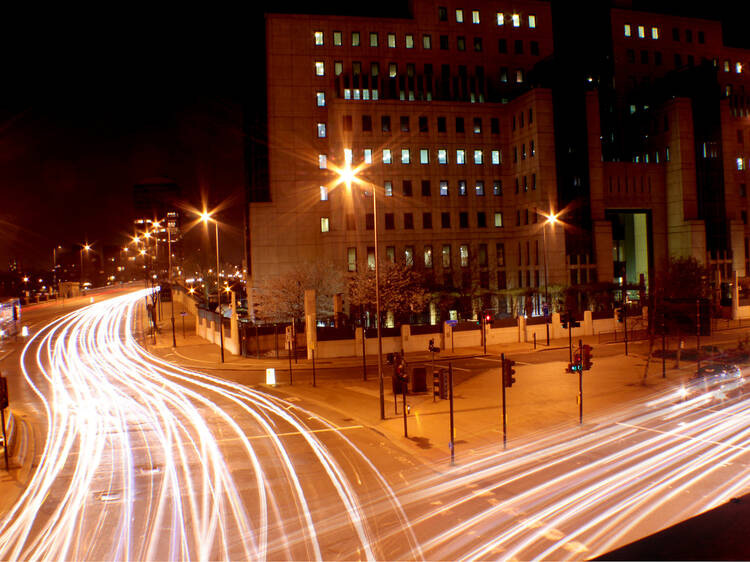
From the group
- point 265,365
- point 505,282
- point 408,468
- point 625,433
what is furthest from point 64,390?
point 505,282

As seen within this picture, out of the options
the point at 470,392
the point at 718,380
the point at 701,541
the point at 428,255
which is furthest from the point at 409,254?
the point at 701,541

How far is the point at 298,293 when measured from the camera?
167ft

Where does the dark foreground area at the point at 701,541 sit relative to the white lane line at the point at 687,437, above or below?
above

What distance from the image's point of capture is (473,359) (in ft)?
120

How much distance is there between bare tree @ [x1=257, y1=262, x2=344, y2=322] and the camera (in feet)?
167

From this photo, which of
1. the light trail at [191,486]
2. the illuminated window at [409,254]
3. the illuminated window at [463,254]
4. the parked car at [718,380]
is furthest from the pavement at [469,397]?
the illuminated window at [463,254]

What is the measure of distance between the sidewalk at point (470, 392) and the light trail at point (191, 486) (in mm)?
2518

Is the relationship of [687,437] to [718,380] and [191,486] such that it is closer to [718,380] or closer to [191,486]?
[718,380]

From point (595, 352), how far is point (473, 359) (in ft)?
28.3

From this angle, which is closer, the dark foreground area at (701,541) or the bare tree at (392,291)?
the dark foreground area at (701,541)

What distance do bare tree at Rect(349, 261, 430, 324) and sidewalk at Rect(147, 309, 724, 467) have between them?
963cm

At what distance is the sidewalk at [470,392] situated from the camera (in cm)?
1838

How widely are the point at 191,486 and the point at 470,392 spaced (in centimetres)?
1464

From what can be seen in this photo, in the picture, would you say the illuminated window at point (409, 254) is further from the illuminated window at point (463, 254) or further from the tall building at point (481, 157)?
the illuminated window at point (463, 254)
